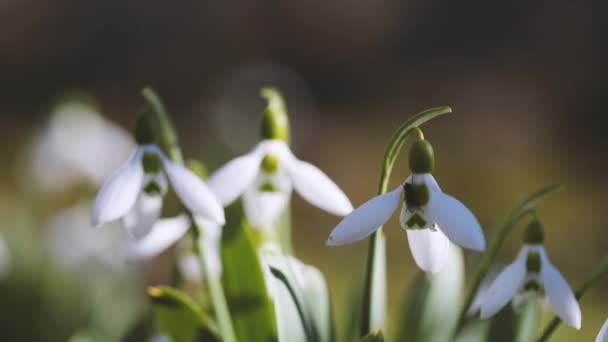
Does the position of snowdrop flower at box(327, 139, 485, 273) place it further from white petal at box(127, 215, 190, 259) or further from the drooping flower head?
white petal at box(127, 215, 190, 259)

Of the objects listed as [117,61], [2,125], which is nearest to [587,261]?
[2,125]

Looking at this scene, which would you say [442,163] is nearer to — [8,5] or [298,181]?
[298,181]

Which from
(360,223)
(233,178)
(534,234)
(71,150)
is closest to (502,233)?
(534,234)

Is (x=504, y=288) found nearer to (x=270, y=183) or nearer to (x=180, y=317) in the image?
(x=270, y=183)

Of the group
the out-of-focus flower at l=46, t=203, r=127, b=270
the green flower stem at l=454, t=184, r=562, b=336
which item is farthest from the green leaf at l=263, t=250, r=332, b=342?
the out-of-focus flower at l=46, t=203, r=127, b=270

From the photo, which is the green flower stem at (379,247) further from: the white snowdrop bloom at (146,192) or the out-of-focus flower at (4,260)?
the out-of-focus flower at (4,260)
